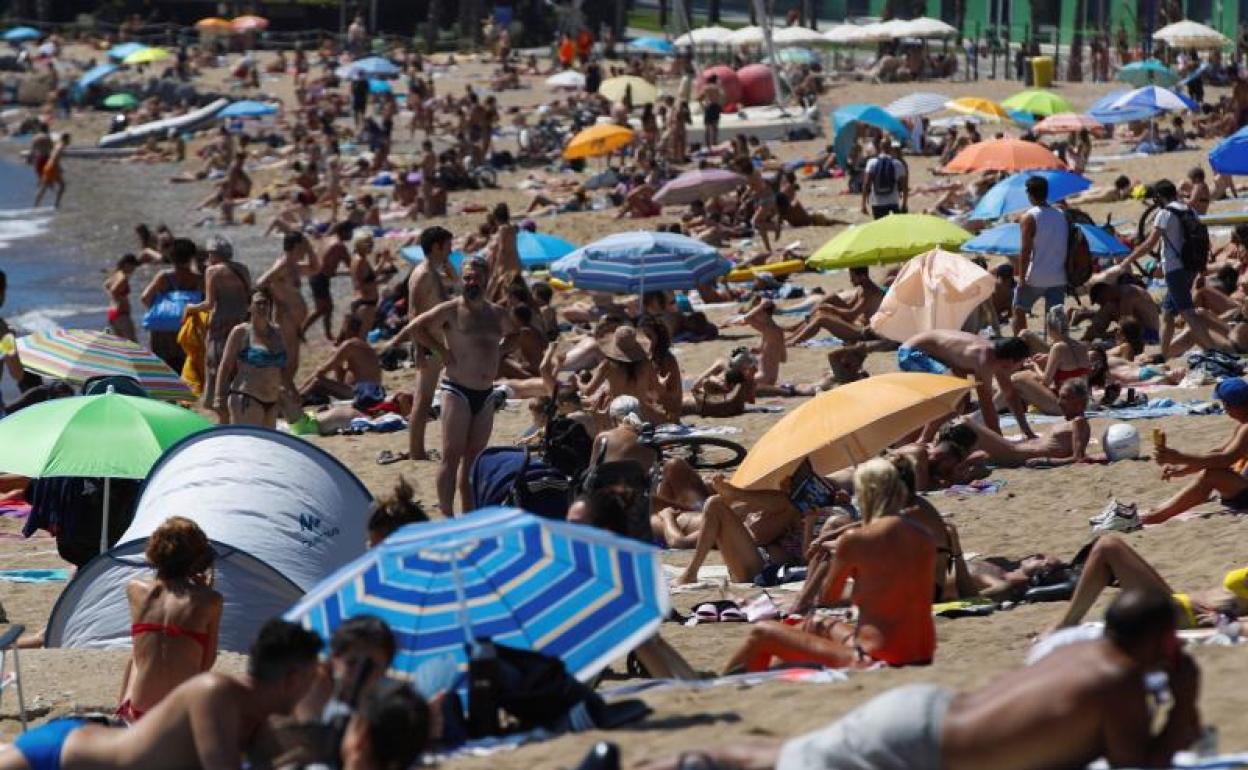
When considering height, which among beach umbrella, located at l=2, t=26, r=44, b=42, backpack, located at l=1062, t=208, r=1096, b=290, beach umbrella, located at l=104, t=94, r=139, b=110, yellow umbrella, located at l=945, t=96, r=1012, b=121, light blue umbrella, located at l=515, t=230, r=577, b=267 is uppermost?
backpack, located at l=1062, t=208, r=1096, b=290

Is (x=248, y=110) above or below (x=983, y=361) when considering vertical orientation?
below

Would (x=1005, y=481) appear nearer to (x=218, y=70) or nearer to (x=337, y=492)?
(x=337, y=492)

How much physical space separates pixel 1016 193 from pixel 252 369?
7328 mm

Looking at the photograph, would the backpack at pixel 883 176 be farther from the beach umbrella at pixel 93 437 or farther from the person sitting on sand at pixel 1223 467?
the beach umbrella at pixel 93 437

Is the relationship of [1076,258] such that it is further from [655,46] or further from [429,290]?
[655,46]

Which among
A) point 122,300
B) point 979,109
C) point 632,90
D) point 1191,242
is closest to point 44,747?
point 1191,242

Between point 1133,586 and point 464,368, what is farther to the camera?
point 464,368

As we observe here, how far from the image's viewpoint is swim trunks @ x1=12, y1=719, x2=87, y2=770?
576cm

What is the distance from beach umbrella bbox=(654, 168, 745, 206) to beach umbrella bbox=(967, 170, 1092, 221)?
5781mm

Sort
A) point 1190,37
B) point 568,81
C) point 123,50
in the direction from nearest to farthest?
point 1190,37 < point 568,81 < point 123,50

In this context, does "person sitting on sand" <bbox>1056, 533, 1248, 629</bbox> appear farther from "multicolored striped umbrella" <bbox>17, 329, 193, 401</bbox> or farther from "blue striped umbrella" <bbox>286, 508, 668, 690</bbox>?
"multicolored striped umbrella" <bbox>17, 329, 193, 401</bbox>

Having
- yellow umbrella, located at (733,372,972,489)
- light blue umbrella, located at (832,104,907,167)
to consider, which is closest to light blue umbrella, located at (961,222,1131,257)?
yellow umbrella, located at (733,372,972,489)

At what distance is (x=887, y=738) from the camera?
5.02m

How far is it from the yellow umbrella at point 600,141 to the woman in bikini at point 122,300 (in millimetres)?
10652
